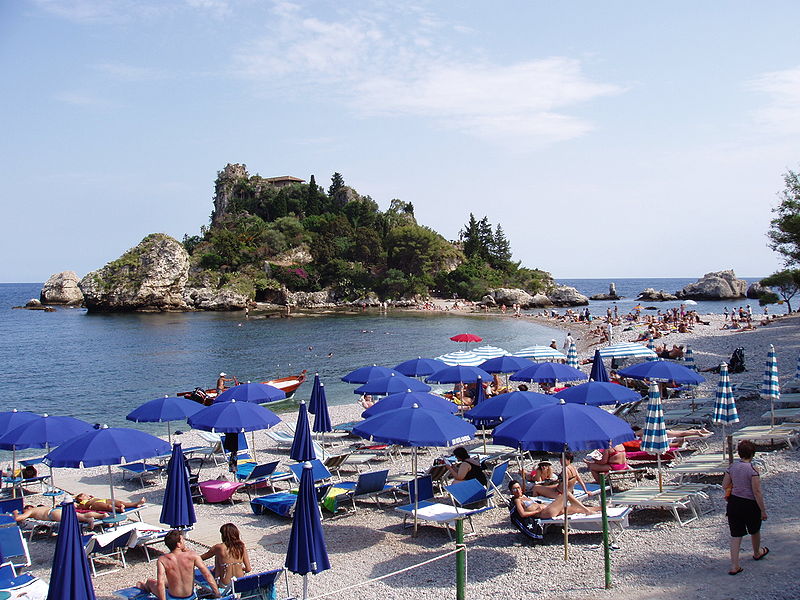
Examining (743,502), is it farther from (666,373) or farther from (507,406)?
(666,373)

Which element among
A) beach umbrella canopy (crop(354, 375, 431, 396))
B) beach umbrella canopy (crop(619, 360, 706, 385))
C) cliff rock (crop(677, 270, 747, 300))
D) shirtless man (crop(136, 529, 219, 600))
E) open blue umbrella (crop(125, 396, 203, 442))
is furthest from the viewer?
cliff rock (crop(677, 270, 747, 300))

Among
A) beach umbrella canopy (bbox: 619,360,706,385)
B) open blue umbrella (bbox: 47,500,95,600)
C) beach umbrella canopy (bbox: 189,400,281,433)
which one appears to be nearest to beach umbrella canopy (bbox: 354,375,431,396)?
beach umbrella canopy (bbox: 189,400,281,433)

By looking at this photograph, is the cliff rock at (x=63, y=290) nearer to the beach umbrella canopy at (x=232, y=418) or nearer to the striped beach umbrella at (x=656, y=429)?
the beach umbrella canopy at (x=232, y=418)

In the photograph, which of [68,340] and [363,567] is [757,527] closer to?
[363,567]

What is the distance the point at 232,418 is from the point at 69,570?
20.2 feet

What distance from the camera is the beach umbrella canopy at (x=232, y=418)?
12.1 m

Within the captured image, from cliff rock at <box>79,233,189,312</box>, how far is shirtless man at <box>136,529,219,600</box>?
8265 cm

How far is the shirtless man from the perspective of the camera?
7148 millimetres

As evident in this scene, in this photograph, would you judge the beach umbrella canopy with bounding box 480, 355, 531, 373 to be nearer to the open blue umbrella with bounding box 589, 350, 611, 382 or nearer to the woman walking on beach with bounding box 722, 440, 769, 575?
the open blue umbrella with bounding box 589, 350, 611, 382

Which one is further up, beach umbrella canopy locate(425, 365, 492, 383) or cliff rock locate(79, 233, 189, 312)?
cliff rock locate(79, 233, 189, 312)

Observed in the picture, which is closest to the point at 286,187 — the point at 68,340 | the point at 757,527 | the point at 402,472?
the point at 68,340

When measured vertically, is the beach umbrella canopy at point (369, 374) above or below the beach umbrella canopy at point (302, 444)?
above

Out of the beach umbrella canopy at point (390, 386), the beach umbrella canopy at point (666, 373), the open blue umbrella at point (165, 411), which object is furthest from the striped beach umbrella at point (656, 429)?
the open blue umbrella at point (165, 411)

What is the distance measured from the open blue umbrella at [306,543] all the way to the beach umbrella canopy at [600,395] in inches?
306
